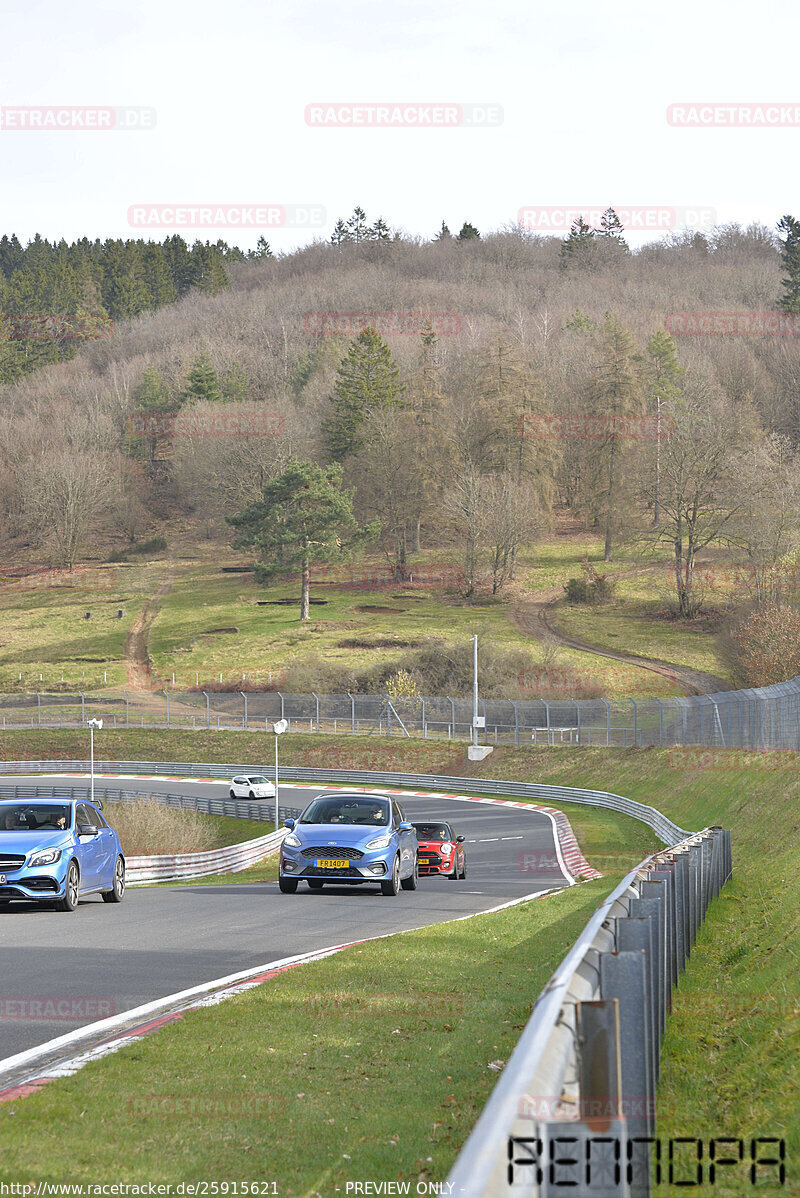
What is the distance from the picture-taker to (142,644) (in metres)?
91.0

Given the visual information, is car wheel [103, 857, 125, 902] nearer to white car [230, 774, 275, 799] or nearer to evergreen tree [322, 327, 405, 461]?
white car [230, 774, 275, 799]

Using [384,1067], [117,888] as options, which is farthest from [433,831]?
[384,1067]

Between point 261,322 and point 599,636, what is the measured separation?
95.4 metres

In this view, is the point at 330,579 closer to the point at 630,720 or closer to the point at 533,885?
the point at 630,720

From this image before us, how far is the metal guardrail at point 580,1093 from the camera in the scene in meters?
3.03

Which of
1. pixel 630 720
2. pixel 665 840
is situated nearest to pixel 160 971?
pixel 665 840

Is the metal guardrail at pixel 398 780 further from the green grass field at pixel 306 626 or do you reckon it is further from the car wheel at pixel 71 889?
the car wheel at pixel 71 889

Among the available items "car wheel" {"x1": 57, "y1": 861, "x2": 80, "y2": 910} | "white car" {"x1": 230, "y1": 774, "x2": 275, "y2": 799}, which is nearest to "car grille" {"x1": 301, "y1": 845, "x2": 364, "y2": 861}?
"car wheel" {"x1": 57, "y1": 861, "x2": 80, "y2": 910}

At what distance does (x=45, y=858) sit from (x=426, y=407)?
93.5 m

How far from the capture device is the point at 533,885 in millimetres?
24172

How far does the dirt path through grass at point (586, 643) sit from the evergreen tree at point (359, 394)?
1087 inches
